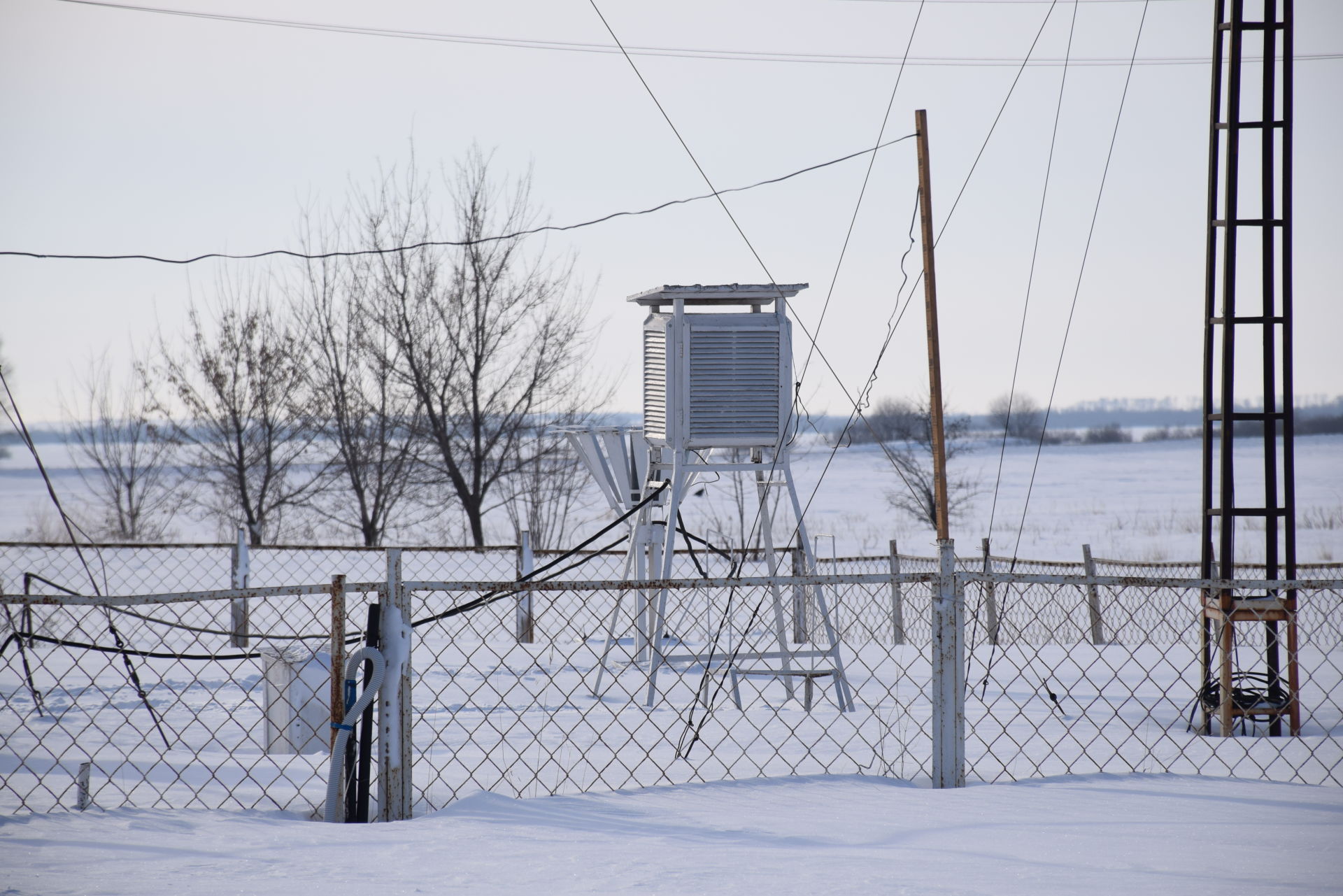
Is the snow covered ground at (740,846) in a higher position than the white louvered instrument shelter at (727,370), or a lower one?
lower

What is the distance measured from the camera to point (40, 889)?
355cm

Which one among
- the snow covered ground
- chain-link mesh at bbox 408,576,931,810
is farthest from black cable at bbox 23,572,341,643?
the snow covered ground

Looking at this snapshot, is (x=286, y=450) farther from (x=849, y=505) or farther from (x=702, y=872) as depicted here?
(x=849, y=505)

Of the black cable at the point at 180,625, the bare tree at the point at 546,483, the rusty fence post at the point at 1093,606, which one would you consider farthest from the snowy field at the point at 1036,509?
the black cable at the point at 180,625

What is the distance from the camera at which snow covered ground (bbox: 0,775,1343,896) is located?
3.65 metres

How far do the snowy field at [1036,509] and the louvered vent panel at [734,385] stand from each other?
163 centimetres

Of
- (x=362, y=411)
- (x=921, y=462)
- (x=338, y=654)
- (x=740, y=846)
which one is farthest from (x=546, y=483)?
(x=921, y=462)

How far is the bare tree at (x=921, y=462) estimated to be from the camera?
24406 millimetres

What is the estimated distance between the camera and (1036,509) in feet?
136

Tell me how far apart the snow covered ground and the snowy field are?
5643 mm

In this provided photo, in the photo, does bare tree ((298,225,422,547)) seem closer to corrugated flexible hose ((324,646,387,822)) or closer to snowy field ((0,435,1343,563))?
snowy field ((0,435,1343,563))

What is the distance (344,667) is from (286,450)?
1541cm

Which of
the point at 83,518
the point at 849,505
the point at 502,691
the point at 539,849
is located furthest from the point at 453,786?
the point at 849,505

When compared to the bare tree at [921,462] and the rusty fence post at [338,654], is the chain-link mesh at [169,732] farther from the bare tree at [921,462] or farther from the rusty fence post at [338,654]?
the bare tree at [921,462]
